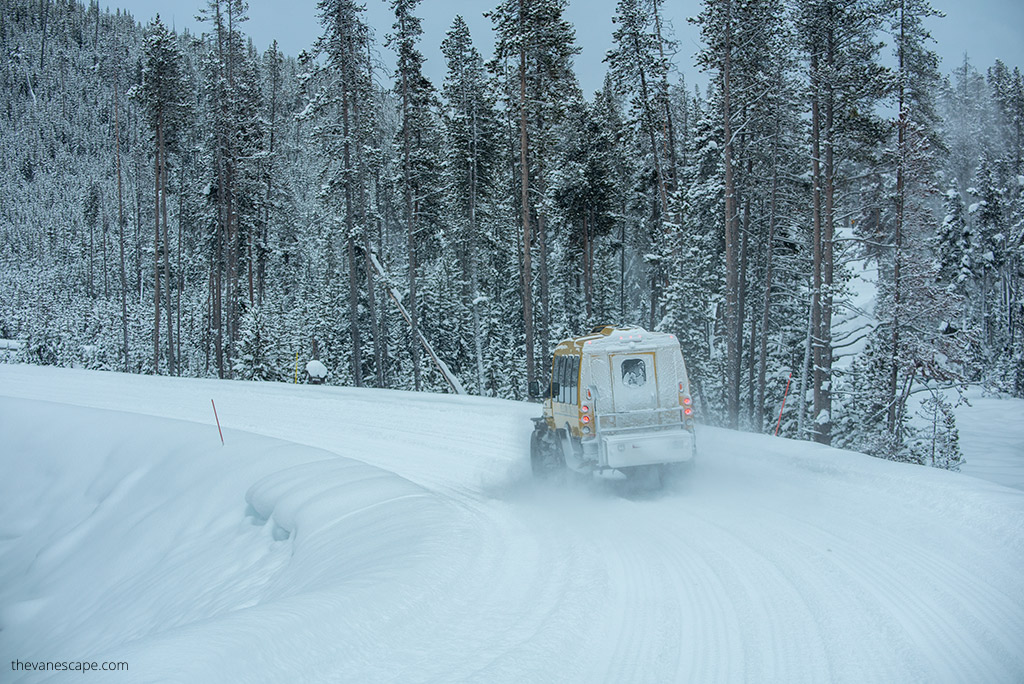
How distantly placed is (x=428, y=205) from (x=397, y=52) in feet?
29.4

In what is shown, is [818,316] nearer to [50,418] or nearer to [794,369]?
[794,369]

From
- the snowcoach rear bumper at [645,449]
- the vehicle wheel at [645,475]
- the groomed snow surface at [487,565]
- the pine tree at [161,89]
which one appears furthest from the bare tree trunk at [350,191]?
the snowcoach rear bumper at [645,449]

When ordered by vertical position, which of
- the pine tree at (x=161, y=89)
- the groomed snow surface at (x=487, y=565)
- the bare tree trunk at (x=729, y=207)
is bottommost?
the groomed snow surface at (x=487, y=565)

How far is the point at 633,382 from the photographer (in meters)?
10.7

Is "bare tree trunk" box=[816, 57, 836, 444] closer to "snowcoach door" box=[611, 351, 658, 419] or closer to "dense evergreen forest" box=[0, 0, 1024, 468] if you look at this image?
"dense evergreen forest" box=[0, 0, 1024, 468]

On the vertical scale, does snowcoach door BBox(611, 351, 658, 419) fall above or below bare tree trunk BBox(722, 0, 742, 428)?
below

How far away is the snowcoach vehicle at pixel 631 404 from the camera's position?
1009 cm

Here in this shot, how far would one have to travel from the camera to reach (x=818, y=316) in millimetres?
21297

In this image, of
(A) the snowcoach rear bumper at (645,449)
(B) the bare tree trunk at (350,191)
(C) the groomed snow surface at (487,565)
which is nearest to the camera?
(C) the groomed snow surface at (487,565)

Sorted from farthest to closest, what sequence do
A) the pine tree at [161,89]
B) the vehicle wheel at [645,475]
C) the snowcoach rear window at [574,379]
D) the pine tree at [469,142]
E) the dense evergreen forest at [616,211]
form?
the pine tree at [161,89]
the pine tree at [469,142]
the dense evergreen forest at [616,211]
the snowcoach rear window at [574,379]
the vehicle wheel at [645,475]

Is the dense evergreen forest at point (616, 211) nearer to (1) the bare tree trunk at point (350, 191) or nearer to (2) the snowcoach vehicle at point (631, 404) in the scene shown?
(1) the bare tree trunk at point (350, 191)

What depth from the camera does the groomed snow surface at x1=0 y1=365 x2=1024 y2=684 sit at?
15.3 feet

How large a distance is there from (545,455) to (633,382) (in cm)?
258

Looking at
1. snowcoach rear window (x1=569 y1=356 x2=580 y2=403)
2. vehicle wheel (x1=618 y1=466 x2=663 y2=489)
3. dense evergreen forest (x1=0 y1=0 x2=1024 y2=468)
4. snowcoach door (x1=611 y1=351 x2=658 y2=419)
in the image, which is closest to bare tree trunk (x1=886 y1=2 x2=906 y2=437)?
dense evergreen forest (x1=0 y1=0 x2=1024 y2=468)
